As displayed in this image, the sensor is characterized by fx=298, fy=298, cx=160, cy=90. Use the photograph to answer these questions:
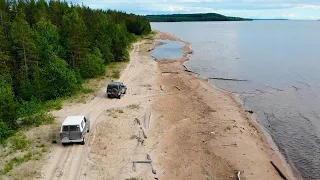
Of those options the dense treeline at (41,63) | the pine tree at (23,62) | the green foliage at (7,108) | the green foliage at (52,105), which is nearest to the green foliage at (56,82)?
the dense treeline at (41,63)

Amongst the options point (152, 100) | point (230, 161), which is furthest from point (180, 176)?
point (152, 100)

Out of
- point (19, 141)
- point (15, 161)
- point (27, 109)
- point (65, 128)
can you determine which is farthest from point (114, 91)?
point (15, 161)

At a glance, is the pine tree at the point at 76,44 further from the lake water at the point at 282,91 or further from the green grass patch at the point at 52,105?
the lake water at the point at 282,91

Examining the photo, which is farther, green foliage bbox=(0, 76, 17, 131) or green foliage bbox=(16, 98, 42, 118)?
green foliage bbox=(16, 98, 42, 118)

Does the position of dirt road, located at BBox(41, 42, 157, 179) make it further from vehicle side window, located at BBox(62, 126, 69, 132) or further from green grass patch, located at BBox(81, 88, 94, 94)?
vehicle side window, located at BBox(62, 126, 69, 132)

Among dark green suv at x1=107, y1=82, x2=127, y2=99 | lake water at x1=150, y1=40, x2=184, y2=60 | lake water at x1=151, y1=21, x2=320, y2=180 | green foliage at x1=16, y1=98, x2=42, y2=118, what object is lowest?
lake water at x1=150, y1=40, x2=184, y2=60

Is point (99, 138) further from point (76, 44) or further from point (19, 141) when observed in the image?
point (76, 44)

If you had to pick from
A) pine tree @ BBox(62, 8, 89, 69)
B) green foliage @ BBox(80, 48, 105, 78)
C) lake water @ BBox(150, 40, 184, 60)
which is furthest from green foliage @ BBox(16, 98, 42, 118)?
lake water @ BBox(150, 40, 184, 60)

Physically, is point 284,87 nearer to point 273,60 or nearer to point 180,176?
point 273,60
